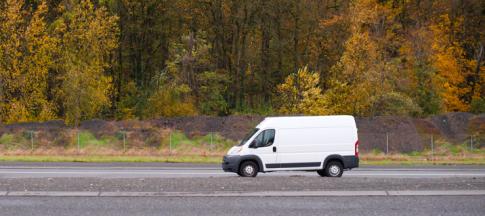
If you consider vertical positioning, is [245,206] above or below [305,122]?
below

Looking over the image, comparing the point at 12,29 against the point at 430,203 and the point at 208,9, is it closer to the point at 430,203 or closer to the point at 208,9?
the point at 208,9

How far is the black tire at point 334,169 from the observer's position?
23062 millimetres

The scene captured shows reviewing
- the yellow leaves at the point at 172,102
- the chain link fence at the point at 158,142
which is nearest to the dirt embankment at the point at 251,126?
the chain link fence at the point at 158,142

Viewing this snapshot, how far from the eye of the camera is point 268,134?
2350 cm

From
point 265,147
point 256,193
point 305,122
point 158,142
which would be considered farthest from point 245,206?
point 158,142

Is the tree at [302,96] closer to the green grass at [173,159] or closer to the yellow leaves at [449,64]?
the green grass at [173,159]

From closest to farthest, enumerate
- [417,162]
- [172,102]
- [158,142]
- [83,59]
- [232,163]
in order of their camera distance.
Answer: [232,163], [417,162], [158,142], [83,59], [172,102]

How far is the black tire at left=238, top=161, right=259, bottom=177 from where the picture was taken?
23.1m

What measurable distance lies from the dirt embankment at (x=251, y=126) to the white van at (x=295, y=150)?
14546 mm

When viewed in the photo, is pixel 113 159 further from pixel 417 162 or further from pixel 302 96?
pixel 302 96

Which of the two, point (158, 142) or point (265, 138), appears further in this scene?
point (158, 142)

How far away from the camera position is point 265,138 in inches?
925

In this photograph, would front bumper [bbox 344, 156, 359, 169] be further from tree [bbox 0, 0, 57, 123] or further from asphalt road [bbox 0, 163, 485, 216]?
tree [bbox 0, 0, 57, 123]

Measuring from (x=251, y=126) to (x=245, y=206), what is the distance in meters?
29.1
